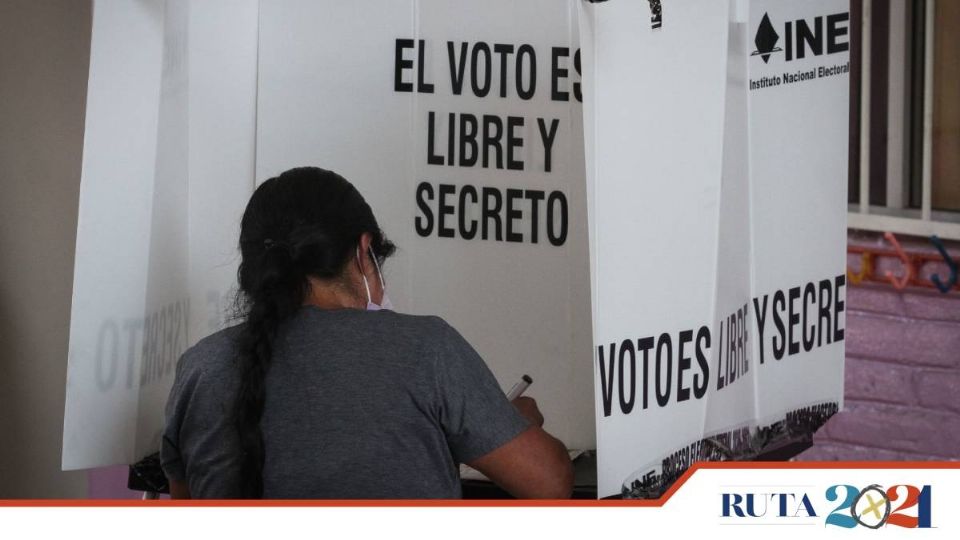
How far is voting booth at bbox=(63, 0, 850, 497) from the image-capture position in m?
1.35

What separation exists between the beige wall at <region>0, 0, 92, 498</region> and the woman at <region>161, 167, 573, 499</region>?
2.34ft

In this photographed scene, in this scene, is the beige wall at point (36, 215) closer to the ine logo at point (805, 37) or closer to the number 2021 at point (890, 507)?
the ine logo at point (805, 37)

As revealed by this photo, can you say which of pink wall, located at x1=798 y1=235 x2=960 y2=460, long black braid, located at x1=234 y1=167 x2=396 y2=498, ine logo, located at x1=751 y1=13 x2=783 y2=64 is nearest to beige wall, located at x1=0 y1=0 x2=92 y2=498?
long black braid, located at x1=234 y1=167 x2=396 y2=498

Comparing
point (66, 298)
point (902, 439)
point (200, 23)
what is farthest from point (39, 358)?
point (902, 439)

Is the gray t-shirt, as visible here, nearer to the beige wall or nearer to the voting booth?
the voting booth

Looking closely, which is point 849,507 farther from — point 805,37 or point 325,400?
point 805,37

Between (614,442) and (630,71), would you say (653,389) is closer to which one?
(614,442)

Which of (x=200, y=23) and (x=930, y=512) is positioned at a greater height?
(x=200, y=23)

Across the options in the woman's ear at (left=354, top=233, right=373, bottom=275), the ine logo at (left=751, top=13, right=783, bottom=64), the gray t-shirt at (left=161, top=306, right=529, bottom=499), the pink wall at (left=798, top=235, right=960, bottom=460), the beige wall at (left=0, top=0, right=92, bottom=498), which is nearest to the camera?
the gray t-shirt at (left=161, top=306, right=529, bottom=499)

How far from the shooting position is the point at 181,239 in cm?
186

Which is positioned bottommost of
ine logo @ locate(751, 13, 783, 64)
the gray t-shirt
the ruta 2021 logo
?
the ruta 2021 logo

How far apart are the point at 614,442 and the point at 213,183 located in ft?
2.89

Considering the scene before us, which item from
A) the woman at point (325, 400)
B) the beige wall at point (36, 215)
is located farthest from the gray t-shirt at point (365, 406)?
the beige wall at point (36, 215)

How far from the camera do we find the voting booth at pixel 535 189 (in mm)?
1354
